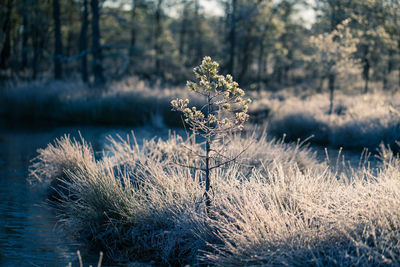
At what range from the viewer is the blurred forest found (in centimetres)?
2038

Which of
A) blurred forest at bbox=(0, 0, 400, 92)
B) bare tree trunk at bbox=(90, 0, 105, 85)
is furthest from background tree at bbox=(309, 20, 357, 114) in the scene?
bare tree trunk at bbox=(90, 0, 105, 85)

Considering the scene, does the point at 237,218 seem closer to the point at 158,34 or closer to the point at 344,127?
the point at 344,127

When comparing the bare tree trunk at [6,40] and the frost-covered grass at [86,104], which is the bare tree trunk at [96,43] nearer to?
the frost-covered grass at [86,104]

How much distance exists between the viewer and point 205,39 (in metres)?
48.1

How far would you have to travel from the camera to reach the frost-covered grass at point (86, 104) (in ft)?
58.1

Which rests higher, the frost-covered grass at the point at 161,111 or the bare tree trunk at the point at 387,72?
the bare tree trunk at the point at 387,72

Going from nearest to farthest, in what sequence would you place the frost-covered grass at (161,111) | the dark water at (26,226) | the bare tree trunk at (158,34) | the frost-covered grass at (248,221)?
the frost-covered grass at (248,221)
the dark water at (26,226)
the frost-covered grass at (161,111)
the bare tree trunk at (158,34)

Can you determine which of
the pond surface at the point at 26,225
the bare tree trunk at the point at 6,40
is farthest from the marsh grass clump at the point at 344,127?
the bare tree trunk at the point at 6,40

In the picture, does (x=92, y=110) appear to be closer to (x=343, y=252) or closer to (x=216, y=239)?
(x=216, y=239)

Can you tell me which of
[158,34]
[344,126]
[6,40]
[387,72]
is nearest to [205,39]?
[158,34]

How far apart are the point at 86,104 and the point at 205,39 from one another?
31.8 m

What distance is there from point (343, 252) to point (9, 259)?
3.73m

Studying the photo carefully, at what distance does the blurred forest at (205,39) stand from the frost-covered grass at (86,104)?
1.99 m

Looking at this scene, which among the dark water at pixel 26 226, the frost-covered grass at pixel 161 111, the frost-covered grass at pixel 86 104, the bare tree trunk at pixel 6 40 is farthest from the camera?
the bare tree trunk at pixel 6 40
